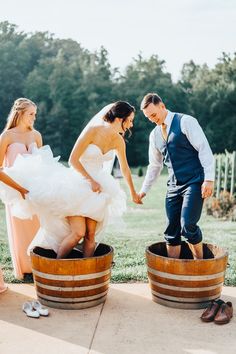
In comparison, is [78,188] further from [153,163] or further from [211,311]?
[211,311]

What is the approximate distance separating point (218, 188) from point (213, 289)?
992 cm

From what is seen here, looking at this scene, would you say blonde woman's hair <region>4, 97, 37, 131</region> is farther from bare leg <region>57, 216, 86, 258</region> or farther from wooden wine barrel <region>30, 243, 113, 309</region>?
wooden wine barrel <region>30, 243, 113, 309</region>

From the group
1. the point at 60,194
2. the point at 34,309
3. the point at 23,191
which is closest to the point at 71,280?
the point at 34,309

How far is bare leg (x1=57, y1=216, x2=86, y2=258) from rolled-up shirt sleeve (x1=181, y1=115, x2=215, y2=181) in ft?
4.18

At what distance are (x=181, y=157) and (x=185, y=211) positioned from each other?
1.75 ft

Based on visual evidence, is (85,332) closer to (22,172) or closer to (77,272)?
(77,272)

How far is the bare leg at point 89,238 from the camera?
15.4 ft

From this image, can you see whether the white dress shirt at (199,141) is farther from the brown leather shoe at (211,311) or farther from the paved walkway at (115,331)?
the paved walkway at (115,331)

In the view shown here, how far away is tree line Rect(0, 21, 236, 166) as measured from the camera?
1721 inches

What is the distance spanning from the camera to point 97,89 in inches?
1884

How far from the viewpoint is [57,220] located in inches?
186

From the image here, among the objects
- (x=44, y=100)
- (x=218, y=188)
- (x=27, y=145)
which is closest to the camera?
(x=27, y=145)

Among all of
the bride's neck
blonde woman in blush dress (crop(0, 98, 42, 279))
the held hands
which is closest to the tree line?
blonde woman in blush dress (crop(0, 98, 42, 279))

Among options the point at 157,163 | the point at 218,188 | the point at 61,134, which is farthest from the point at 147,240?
the point at 61,134
